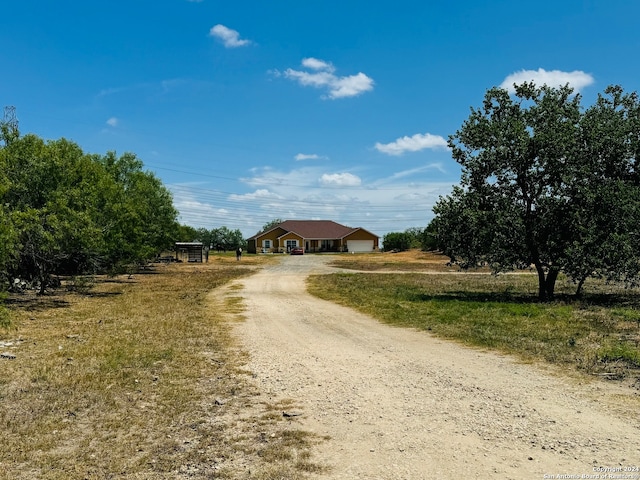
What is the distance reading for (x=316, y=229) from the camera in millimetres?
83562

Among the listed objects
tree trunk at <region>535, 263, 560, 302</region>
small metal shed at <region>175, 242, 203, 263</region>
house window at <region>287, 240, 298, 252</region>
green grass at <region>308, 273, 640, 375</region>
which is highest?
house window at <region>287, 240, 298, 252</region>

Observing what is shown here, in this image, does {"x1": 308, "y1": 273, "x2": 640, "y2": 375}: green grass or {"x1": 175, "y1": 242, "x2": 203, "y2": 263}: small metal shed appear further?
{"x1": 175, "y1": 242, "x2": 203, "y2": 263}: small metal shed

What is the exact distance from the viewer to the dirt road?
459 centimetres

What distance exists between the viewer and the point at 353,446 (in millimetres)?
5059

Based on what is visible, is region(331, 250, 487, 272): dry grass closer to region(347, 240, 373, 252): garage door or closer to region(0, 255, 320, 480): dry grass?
region(347, 240, 373, 252): garage door

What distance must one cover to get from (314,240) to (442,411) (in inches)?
2943

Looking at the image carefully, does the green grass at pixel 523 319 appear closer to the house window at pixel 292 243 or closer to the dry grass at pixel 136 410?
the dry grass at pixel 136 410

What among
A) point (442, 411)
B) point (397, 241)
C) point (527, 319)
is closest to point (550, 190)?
point (527, 319)

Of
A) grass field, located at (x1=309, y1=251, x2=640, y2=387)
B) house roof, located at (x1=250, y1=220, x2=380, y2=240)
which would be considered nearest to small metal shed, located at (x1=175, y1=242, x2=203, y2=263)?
house roof, located at (x1=250, y1=220, x2=380, y2=240)

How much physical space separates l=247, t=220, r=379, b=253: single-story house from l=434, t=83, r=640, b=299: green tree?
2383 inches

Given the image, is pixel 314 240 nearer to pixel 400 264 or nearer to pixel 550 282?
pixel 400 264

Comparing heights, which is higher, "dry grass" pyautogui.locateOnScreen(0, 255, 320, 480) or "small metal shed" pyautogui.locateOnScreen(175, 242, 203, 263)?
"small metal shed" pyautogui.locateOnScreen(175, 242, 203, 263)

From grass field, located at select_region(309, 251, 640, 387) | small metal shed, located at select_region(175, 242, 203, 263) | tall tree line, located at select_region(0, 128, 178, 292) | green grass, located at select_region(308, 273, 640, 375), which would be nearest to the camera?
grass field, located at select_region(309, 251, 640, 387)

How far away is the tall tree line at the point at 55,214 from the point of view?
51.5ft
